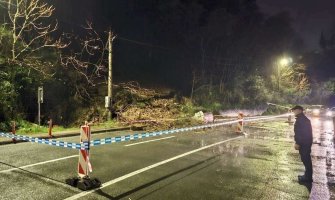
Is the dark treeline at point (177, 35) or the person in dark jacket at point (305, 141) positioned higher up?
the dark treeline at point (177, 35)

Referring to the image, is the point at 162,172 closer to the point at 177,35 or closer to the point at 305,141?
the point at 305,141

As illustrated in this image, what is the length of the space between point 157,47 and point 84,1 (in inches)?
434

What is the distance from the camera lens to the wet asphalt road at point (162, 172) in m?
7.22

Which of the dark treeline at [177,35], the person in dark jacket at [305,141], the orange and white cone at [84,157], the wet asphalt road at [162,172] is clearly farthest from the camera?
the dark treeline at [177,35]

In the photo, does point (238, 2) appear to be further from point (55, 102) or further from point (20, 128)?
point (20, 128)

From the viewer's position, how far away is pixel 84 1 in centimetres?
3303

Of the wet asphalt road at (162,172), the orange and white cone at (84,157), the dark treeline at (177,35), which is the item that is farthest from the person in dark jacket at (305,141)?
the dark treeline at (177,35)

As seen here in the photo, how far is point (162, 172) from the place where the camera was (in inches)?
360

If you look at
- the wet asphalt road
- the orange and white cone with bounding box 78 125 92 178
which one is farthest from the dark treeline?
the orange and white cone with bounding box 78 125 92 178

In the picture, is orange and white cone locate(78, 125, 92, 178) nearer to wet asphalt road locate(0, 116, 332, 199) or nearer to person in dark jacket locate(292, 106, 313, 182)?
wet asphalt road locate(0, 116, 332, 199)

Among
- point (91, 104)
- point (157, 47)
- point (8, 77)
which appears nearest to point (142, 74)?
point (157, 47)

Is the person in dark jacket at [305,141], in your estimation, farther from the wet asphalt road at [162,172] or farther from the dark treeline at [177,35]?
the dark treeline at [177,35]

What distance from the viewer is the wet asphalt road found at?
7.22m

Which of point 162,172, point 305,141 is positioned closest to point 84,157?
point 162,172
